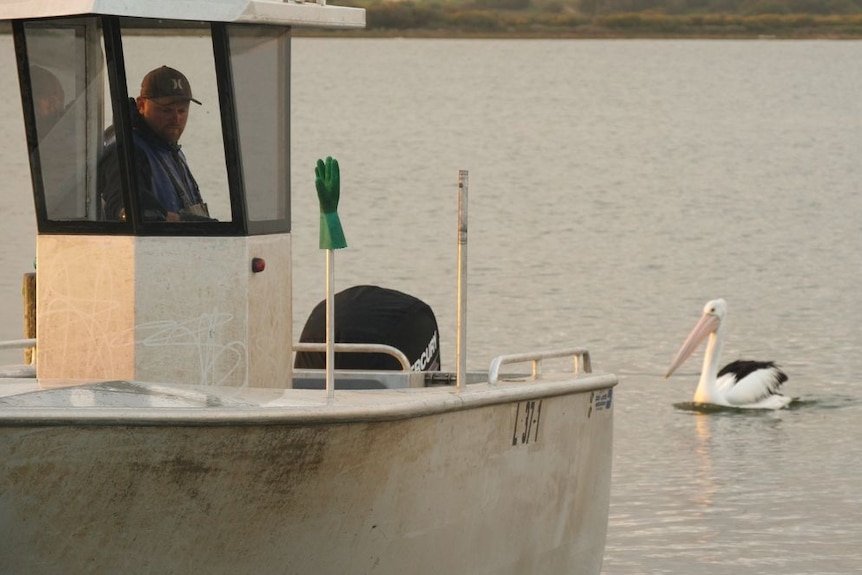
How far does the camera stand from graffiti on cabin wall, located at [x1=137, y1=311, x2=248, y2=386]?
7.87 metres

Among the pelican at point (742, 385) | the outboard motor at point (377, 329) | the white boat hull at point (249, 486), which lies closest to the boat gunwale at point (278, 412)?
the white boat hull at point (249, 486)

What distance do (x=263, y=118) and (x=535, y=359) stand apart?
1.55m

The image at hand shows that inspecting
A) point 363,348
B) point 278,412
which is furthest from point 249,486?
point 363,348

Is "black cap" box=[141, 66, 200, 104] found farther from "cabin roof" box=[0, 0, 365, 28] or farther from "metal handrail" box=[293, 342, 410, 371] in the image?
"metal handrail" box=[293, 342, 410, 371]

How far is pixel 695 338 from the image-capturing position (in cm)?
1894

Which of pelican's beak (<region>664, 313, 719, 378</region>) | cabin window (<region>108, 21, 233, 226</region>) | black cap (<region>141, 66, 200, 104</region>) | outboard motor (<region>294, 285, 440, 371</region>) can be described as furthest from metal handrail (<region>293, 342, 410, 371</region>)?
pelican's beak (<region>664, 313, 719, 378</region>)

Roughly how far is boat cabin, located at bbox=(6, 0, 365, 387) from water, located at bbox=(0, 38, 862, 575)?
0.76 ft

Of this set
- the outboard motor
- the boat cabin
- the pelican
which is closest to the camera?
the boat cabin

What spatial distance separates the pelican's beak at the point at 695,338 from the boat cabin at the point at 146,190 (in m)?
11.1

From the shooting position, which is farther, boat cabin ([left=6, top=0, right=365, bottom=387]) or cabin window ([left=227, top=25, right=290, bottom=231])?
cabin window ([left=227, top=25, right=290, bottom=231])

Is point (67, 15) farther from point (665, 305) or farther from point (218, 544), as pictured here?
point (665, 305)

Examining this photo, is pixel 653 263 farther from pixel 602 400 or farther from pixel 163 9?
pixel 163 9

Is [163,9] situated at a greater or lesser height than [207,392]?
greater

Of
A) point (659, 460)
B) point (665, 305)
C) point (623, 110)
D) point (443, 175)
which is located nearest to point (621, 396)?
point (659, 460)
